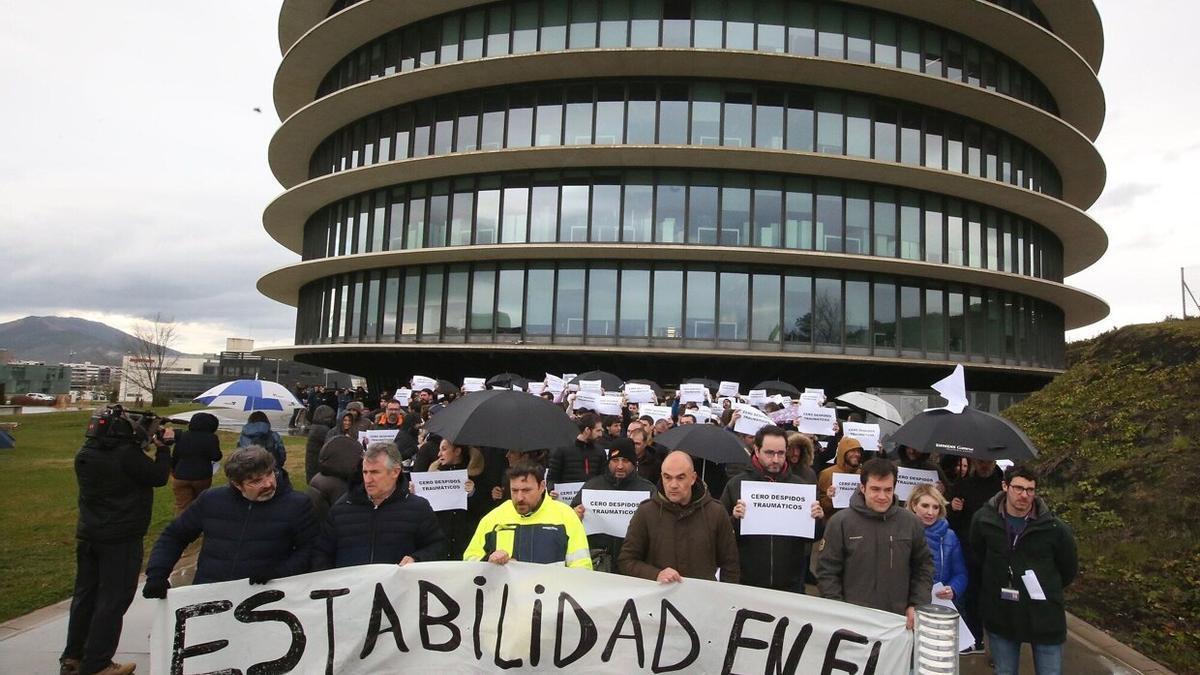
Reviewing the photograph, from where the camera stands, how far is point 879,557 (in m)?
5.11

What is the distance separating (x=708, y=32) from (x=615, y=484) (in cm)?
2315

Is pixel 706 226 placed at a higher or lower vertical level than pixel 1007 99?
lower

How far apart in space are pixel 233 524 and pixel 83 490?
185 centimetres

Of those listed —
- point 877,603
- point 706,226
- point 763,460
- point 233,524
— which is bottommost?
point 877,603

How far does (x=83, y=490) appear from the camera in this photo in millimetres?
5859

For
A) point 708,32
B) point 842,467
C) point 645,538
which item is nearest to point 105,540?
point 645,538

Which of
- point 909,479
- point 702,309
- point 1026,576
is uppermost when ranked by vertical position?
point 702,309

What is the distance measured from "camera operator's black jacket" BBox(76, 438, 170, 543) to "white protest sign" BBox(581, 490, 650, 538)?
3534mm

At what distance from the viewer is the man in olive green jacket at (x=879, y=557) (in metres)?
5.10

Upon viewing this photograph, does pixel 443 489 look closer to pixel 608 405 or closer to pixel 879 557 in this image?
pixel 879 557

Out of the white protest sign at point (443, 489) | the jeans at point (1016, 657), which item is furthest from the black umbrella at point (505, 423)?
the jeans at point (1016, 657)

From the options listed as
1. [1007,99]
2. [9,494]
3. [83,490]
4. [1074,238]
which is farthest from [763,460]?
[1074,238]

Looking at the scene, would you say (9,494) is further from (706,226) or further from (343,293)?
(706,226)

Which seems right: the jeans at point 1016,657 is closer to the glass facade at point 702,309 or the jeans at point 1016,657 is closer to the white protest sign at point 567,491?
the white protest sign at point 567,491
